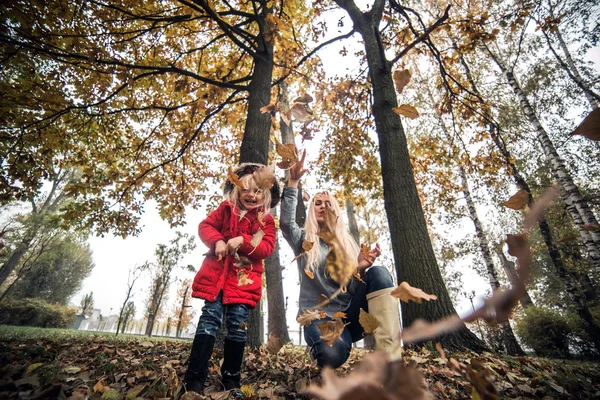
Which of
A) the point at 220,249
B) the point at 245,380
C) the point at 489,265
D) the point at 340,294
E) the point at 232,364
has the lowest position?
the point at 245,380

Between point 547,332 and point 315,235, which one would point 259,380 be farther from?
point 547,332

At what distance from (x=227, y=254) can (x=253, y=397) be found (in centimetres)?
83

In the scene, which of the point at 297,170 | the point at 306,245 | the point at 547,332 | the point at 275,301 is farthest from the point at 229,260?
the point at 547,332

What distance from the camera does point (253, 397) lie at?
4.66 feet

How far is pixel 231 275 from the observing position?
1.89 meters

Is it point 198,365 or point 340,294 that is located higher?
point 340,294

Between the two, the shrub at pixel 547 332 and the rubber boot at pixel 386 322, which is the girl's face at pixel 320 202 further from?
the shrub at pixel 547 332

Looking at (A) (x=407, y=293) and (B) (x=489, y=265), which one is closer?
(A) (x=407, y=293)

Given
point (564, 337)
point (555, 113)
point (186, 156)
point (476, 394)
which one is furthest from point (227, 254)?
point (555, 113)

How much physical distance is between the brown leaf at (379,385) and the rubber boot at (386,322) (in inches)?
30.0

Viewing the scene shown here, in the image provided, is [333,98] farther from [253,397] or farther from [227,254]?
[253,397]

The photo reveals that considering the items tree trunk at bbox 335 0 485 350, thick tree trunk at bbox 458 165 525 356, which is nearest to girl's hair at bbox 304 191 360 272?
tree trunk at bbox 335 0 485 350

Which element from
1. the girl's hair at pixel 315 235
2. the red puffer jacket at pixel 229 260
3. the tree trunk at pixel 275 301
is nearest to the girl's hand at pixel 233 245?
the red puffer jacket at pixel 229 260

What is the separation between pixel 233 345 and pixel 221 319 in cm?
19
